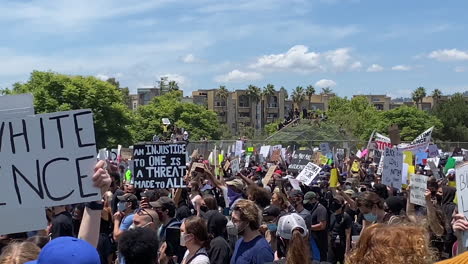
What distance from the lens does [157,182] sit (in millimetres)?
11047

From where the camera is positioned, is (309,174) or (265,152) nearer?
(309,174)

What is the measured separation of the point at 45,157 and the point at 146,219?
109 inches

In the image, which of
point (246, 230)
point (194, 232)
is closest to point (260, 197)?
point (246, 230)

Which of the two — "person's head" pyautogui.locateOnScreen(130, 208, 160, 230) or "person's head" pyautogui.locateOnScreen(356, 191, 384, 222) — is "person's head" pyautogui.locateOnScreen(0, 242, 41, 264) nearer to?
"person's head" pyautogui.locateOnScreen(130, 208, 160, 230)

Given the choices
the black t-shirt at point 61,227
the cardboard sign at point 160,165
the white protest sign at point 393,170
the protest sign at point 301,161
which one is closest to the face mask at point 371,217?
the white protest sign at point 393,170

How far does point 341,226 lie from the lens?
9820mm

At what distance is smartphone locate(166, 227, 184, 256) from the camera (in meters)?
6.90

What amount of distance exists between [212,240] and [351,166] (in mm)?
14021

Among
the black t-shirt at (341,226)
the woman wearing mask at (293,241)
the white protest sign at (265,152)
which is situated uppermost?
the woman wearing mask at (293,241)

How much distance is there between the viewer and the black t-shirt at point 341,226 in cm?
970

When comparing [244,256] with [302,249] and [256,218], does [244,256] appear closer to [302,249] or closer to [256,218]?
[256,218]

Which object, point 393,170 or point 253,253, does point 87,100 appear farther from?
point 253,253

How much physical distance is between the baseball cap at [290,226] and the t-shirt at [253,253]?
461 mm

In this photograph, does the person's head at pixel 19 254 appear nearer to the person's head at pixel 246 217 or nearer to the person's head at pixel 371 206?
the person's head at pixel 246 217
